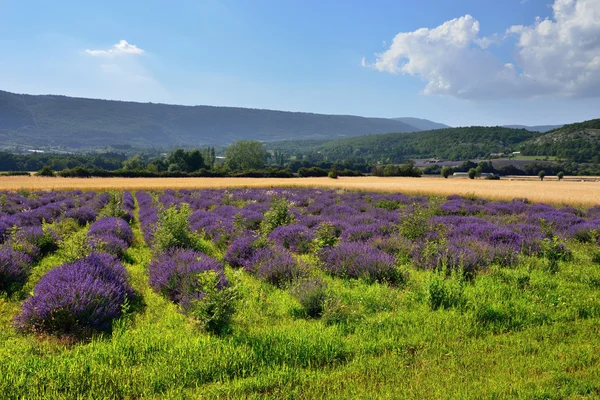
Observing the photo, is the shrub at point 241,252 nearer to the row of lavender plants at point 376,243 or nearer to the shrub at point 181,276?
the row of lavender plants at point 376,243

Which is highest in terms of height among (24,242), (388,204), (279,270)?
(279,270)

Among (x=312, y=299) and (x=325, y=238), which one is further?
(x=325, y=238)

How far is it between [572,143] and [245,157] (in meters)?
140

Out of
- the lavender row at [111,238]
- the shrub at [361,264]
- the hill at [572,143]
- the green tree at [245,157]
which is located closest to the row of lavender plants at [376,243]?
the shrub at [361,264]

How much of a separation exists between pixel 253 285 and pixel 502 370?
4.62 m

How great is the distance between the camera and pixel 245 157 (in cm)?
11694

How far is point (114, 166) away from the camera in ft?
409

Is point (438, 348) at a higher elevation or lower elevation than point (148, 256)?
higher

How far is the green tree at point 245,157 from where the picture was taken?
115375 millimetres

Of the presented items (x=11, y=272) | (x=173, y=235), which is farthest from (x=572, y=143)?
(x=11, y=272)

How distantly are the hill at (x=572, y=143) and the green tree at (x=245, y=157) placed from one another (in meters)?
119

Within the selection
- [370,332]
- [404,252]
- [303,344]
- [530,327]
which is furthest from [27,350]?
[404,252]

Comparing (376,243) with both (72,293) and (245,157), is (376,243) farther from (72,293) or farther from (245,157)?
(245,157)

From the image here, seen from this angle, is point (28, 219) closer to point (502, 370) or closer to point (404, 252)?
point (404, 252)
